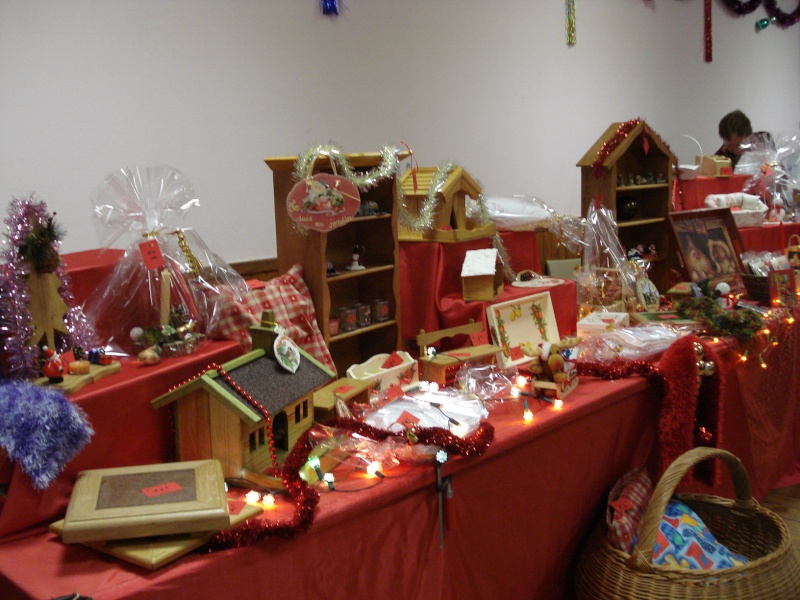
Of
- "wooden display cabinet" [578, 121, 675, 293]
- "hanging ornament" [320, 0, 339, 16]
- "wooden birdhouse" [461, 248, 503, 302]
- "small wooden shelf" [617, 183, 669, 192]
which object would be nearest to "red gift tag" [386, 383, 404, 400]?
"wooden birdhouse" [461, 248, 503, 302]

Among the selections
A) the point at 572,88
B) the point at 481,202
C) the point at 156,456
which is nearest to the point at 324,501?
the point at 156,456

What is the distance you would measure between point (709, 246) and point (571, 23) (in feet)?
6.69

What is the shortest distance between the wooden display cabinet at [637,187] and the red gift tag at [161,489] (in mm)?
2465

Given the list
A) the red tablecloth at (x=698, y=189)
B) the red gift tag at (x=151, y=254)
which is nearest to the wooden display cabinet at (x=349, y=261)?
the red gift tag at (x=151, y=254)

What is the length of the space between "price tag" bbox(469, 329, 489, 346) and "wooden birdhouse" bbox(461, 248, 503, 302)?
0.18m

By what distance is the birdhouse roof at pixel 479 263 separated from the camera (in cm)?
262

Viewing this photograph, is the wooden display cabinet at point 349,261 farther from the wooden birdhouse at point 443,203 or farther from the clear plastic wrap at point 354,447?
the clear plastic wrap at point 354,447

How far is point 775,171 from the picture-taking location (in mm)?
4270

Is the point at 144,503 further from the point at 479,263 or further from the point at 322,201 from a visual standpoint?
the point at 479,263

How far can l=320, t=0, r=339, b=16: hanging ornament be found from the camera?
3.42m

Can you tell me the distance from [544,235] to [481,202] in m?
0.85

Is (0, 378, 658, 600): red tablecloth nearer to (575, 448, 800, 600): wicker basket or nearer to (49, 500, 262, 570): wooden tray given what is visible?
(49, 500, 262, 570): wooden tray

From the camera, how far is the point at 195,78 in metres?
3.01

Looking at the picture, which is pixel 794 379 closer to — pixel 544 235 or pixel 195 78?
pixel 544 235
